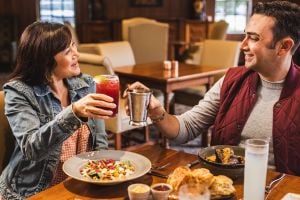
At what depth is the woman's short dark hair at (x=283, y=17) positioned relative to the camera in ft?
6.13

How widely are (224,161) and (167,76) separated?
221 cm

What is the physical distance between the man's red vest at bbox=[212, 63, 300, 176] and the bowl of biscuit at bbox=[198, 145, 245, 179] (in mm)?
245

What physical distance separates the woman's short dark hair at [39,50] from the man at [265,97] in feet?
1.53

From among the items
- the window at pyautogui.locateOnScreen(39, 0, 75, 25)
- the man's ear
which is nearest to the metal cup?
the man's ear

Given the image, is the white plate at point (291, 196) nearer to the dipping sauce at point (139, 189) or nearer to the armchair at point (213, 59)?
the dipping sauce at point (139, 189)

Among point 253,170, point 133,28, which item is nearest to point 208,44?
point 133,28

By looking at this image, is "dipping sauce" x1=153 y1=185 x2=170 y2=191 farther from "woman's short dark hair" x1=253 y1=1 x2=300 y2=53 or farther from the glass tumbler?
"woman's short dark hair" x1=253 y1=1 x2=300 y2=53

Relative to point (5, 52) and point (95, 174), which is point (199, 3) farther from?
point (95, 174)

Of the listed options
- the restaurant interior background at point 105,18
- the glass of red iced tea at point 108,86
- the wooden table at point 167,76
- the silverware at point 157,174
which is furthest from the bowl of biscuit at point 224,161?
the restaurant interior background at point 105,18

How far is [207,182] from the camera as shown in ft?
4.34

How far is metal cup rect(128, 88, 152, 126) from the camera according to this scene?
62.3 inches

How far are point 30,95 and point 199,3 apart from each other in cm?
765

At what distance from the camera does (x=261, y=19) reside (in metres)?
1.88

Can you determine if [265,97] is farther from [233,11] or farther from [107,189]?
[233,11]
